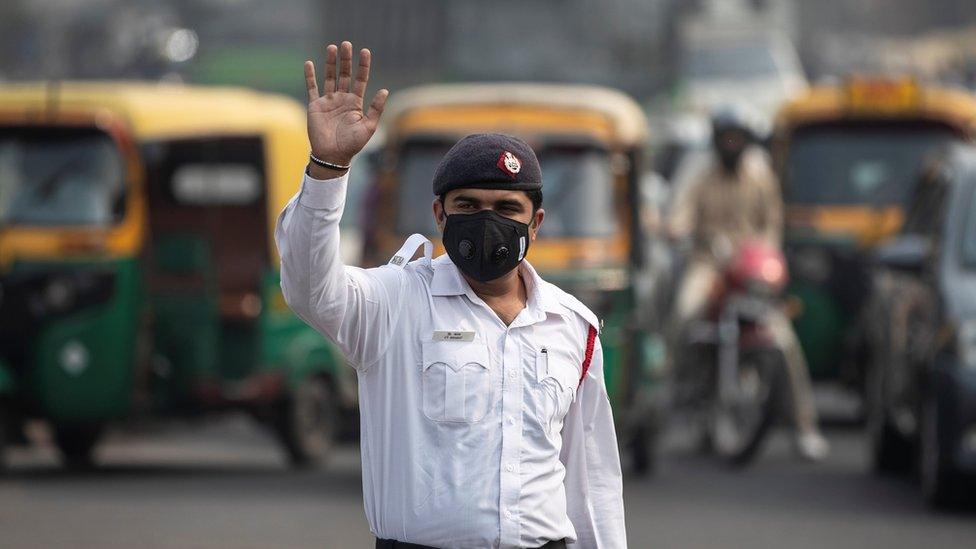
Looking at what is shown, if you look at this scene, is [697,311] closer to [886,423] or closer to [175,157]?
[886,423]

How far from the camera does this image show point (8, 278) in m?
13.2

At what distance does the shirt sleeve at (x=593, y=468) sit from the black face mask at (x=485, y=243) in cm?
33

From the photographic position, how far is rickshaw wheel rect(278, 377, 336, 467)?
47.0 ft

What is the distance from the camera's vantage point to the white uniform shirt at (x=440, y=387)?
4668 mm

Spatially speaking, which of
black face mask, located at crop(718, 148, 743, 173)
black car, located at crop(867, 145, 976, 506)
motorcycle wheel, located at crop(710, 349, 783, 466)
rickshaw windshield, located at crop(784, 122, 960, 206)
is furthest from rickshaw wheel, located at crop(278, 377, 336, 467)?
rickshaw windshield, located at crop(784, 122, 960, 206)

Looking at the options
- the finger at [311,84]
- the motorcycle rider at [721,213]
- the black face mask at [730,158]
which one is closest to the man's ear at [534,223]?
the finger at [311,84]

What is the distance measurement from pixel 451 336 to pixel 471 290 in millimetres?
155

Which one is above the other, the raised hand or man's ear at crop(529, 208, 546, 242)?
the raised hand

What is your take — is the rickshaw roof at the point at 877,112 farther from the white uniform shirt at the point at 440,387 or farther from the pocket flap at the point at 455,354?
the pocket flap at the point at 455,354

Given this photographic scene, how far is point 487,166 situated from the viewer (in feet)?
15.9

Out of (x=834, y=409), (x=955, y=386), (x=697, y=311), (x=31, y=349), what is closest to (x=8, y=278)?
(x=31, y=349)

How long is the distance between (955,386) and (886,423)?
7.54ft

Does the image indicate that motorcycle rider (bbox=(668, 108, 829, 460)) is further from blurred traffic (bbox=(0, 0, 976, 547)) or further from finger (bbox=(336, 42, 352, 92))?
finger (bbox=(336, 42, 352, 92))

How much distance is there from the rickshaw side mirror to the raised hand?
23.7 feet
